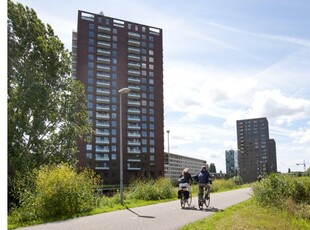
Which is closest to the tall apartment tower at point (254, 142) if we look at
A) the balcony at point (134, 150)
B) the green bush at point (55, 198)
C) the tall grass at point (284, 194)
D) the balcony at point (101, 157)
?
the balcony at point (134, 150)

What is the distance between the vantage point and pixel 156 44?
107 meters

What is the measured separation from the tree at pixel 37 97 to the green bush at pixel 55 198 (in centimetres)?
1062

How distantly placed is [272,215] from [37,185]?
886cm

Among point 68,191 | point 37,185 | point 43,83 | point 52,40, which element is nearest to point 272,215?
point 68,191

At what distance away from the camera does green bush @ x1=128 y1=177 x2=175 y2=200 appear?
19891 mm

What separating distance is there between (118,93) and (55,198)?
86142mm

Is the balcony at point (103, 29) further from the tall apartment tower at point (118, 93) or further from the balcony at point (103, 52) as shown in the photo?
the balcony at point (103, 52)

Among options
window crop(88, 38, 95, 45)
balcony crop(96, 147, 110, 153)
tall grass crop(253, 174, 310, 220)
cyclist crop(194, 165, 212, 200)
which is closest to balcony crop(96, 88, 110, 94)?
window crop(88, 38, 95, 45)

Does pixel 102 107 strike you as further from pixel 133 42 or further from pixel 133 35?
pixel 133 35

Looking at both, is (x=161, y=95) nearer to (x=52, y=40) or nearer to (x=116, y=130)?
(x=116, y=130)

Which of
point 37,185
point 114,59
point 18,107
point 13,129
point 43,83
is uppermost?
point 114,59

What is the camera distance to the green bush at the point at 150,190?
19.9 m

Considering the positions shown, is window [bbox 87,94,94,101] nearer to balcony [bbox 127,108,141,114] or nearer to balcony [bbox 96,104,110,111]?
balcony [bbox 96,104,110,111]

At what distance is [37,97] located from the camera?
25828 millimetres
